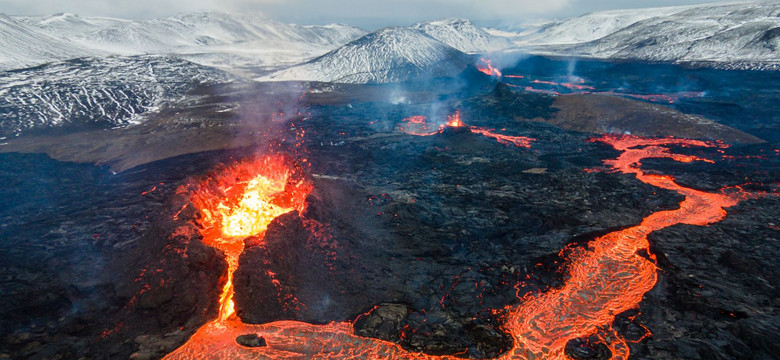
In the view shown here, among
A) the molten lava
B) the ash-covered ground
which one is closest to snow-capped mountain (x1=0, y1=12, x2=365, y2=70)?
the ash-covered ground

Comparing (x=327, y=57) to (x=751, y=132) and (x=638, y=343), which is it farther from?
(x=638, y=343)

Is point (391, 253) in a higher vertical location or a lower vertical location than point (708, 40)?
lower

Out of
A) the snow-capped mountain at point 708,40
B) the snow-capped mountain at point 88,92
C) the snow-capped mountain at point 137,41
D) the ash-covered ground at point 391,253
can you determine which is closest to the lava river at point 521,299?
the ash-covered ground at point 391,253

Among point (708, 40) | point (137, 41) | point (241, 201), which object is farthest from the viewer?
point (137, 41)

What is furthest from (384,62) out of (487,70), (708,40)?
(708,40)

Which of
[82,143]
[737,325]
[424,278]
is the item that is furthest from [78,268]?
[82,143]

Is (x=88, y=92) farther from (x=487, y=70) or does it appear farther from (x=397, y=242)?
(x=487, y=70)

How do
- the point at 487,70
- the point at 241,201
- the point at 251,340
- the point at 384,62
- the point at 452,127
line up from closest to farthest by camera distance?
1. the point at 251,340
2. the point at 241,201
3. the point at 452,127
4. the point at 384,62
5. the point at 487,70

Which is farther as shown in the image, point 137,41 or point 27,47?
point 137,41
